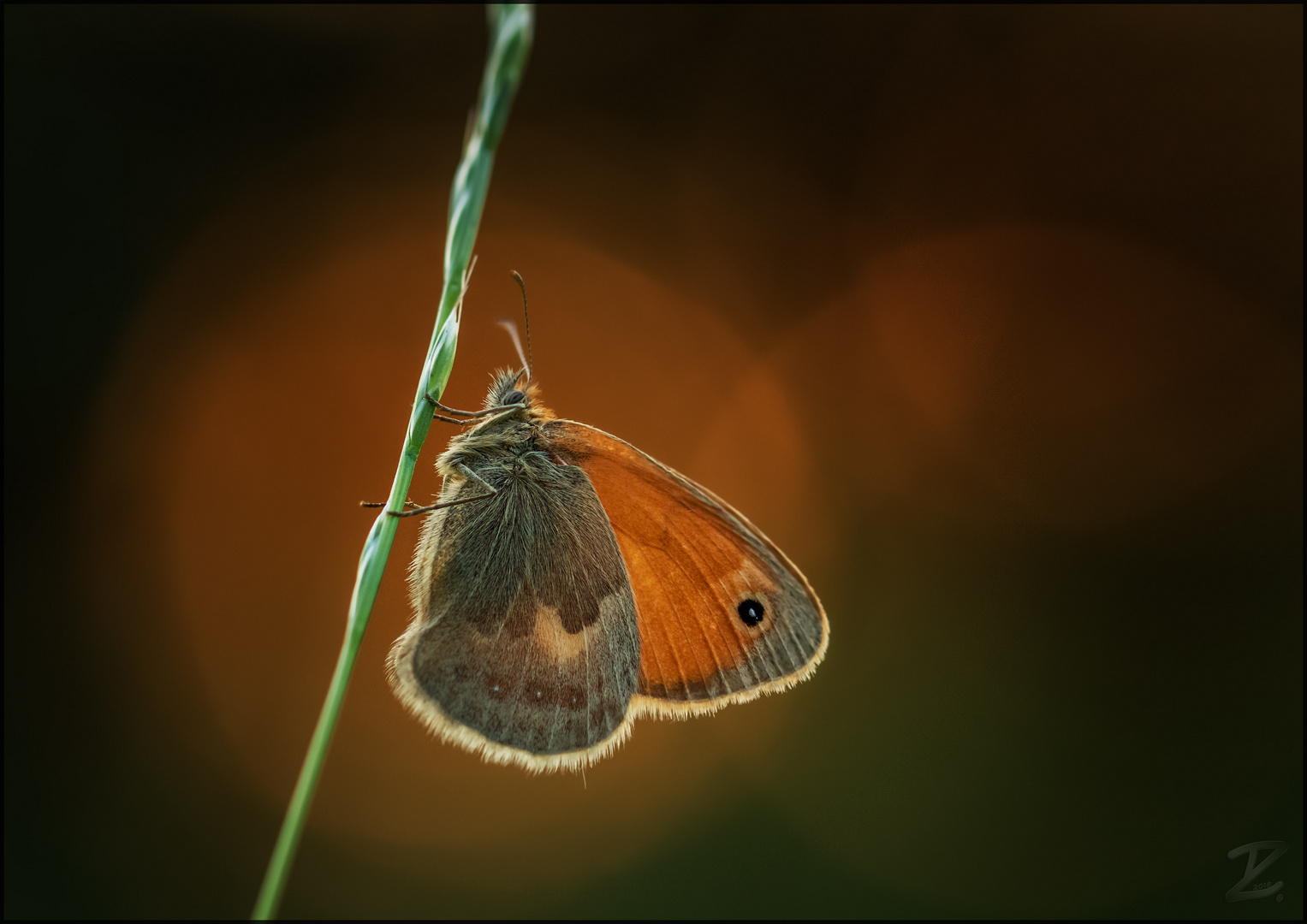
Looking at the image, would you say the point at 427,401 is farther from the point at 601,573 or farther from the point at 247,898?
the point at 247,898

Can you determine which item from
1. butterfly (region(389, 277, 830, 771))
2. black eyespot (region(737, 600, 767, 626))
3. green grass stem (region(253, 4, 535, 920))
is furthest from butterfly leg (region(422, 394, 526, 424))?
black eyespot (region(737, 600, 767, 626))

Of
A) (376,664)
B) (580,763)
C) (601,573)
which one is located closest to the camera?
(580,763)

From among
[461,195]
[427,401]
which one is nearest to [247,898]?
[427,401]

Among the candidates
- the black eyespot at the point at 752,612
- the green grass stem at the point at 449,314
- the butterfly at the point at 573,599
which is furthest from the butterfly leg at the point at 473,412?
the black eyespot at the point at 752,612

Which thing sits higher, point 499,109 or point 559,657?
point 499,109

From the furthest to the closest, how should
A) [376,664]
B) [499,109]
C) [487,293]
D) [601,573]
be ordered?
[376,664] → [487,293] → [601,573] → [499,109]

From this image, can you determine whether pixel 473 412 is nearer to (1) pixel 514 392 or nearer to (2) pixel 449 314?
(1) pixel 514 392

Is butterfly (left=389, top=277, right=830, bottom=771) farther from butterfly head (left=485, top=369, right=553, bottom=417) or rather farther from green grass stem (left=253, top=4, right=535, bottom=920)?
green grass stem (left=253, top=4, right=535, bottom=920)
